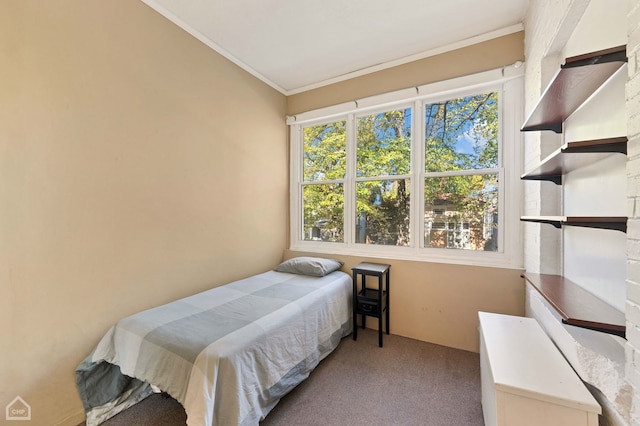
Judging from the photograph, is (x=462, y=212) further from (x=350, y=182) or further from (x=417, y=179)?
(x=350, y=182)

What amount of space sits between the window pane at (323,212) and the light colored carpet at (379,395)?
4.54ft

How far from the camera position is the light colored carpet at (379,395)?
1669mm

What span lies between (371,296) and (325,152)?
1888 mm

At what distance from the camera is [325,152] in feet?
11.1

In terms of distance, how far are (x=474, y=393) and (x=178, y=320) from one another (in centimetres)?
219

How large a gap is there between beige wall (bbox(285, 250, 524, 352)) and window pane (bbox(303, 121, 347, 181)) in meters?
1.30

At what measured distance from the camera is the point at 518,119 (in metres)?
2.30

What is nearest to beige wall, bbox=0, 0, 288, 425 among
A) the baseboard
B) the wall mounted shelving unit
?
the baseboard

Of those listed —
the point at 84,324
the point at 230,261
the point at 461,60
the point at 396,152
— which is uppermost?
the point at 461,60

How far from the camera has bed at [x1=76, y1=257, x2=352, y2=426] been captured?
134cm

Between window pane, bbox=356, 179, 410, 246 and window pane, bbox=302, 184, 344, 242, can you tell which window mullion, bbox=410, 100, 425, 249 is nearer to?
window pane, bbox=356, 179, 410, 246

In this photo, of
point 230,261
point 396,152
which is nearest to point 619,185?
point 396,152

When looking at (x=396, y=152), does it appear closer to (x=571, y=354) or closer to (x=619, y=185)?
(x=619, y=185)

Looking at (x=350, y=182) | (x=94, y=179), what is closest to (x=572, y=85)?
(x=350, y=182)
